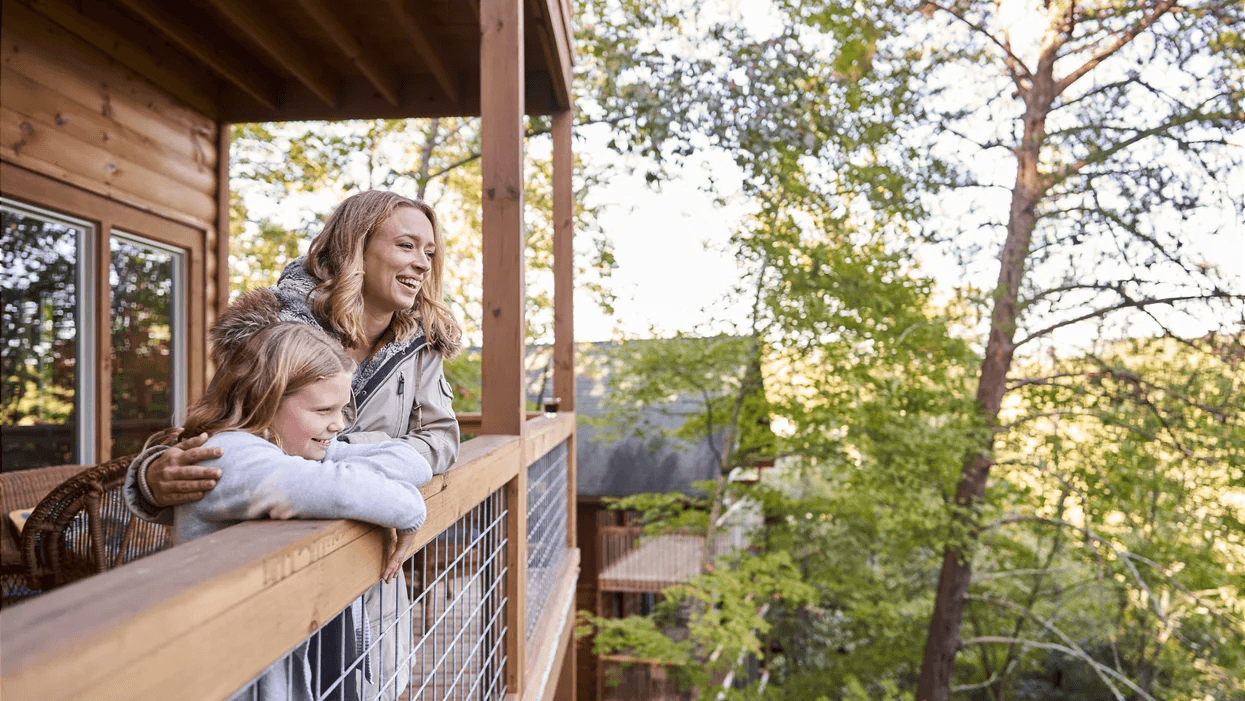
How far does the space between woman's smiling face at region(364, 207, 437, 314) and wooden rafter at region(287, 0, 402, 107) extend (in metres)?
2.16

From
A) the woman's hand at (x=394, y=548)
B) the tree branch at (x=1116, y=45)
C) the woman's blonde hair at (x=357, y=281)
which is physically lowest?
the woman's hand at (x=394, y=548)

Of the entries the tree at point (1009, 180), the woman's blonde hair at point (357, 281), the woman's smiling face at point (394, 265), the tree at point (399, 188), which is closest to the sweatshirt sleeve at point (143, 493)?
the woman's blonde hair at point (357, 281)

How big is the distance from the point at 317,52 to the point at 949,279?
886 cm

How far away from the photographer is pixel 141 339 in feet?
16.6

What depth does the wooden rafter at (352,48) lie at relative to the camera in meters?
4.11

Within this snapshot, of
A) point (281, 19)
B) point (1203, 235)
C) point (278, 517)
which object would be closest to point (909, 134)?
point (1203, 235)

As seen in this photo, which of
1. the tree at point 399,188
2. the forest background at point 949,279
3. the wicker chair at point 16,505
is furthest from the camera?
the tree at point 399,188

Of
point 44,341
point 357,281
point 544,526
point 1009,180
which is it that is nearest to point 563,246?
point 544,526

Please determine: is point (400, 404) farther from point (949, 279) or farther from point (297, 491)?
point (949, 279)

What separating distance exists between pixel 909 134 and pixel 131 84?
30.0 ft

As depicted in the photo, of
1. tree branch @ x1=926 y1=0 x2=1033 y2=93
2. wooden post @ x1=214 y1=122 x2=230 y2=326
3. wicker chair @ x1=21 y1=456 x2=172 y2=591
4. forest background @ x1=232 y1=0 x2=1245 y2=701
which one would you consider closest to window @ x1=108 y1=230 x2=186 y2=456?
wooden post @ x1=214 y1=122 x2=230 y2=326

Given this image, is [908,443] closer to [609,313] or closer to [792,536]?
[792,536]

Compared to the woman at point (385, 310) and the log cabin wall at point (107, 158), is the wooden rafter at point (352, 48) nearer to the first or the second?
the log cabin wall at point (107, 158)

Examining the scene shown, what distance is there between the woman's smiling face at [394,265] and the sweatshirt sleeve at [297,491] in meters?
0.86
